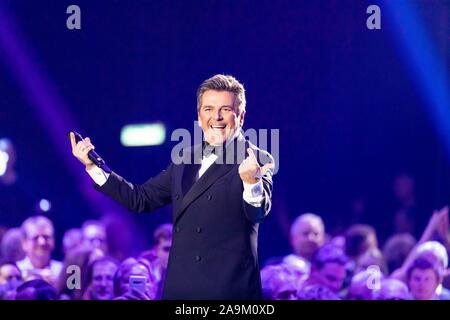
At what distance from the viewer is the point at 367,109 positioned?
4.25m

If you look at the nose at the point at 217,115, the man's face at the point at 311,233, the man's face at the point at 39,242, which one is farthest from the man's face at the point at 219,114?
the man's face at the point at 39,242

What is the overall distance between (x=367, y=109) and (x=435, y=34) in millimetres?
559

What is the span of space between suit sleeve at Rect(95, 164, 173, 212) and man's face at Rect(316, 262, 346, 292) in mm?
1545

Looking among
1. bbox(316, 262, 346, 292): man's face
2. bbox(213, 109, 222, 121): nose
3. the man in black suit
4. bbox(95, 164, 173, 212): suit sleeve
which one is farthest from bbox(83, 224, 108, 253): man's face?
bbox(213, 109, 222, 121): nose

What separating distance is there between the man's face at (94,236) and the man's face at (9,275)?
1.29ft

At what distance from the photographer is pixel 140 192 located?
2.83 m

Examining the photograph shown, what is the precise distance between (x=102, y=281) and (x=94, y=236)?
268mm

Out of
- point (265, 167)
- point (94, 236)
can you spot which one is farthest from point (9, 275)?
point (265, 167)

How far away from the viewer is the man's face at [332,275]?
4121 mm

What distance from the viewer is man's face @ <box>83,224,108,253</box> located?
4.21 metres

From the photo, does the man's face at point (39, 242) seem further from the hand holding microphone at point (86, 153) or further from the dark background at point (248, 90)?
the hand holding microphone at point (86, 153)

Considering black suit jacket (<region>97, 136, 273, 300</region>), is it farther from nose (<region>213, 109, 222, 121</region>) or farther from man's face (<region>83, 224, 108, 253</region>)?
man's face (<region>83, 224, 108, 253</region>)
